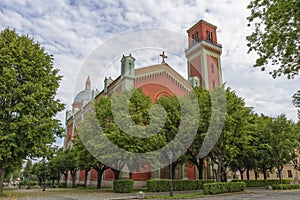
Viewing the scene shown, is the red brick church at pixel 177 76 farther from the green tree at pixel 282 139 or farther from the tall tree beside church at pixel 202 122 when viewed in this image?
the green tree at pixel 282 139

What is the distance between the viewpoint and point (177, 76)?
Answer: 33156 mm

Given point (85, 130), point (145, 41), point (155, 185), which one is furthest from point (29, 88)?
point (155, 185)

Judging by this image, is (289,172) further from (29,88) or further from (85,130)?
(29,88)

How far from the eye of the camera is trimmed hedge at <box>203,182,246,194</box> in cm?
1820

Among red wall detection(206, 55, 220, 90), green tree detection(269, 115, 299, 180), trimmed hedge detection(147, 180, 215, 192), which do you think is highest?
red wall detection(206, 55, 220, 90)

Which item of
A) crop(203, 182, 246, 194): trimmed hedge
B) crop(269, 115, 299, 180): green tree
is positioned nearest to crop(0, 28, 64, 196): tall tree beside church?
crop(203, 182, 246, 194): trimmed hedge

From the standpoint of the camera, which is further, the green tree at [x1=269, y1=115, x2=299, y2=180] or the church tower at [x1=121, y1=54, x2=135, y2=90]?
the church tower at [x1=121, y1=54, x2=135, y2=90]

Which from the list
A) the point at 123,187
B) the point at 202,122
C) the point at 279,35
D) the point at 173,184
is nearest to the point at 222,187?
the point at 173,184

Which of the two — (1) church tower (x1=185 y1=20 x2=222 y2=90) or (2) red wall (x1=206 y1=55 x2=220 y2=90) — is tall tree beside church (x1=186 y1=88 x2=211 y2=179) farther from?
(2) red wall (x1=206 y1=55 x2=220 y2=90)

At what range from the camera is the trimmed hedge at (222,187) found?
18203 millimetres

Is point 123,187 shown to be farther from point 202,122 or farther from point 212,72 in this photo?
point 212,72

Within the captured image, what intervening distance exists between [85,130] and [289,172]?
4253cm

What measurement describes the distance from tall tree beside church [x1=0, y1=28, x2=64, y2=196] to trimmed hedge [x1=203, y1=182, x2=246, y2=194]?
1202 cm

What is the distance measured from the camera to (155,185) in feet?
70.1
